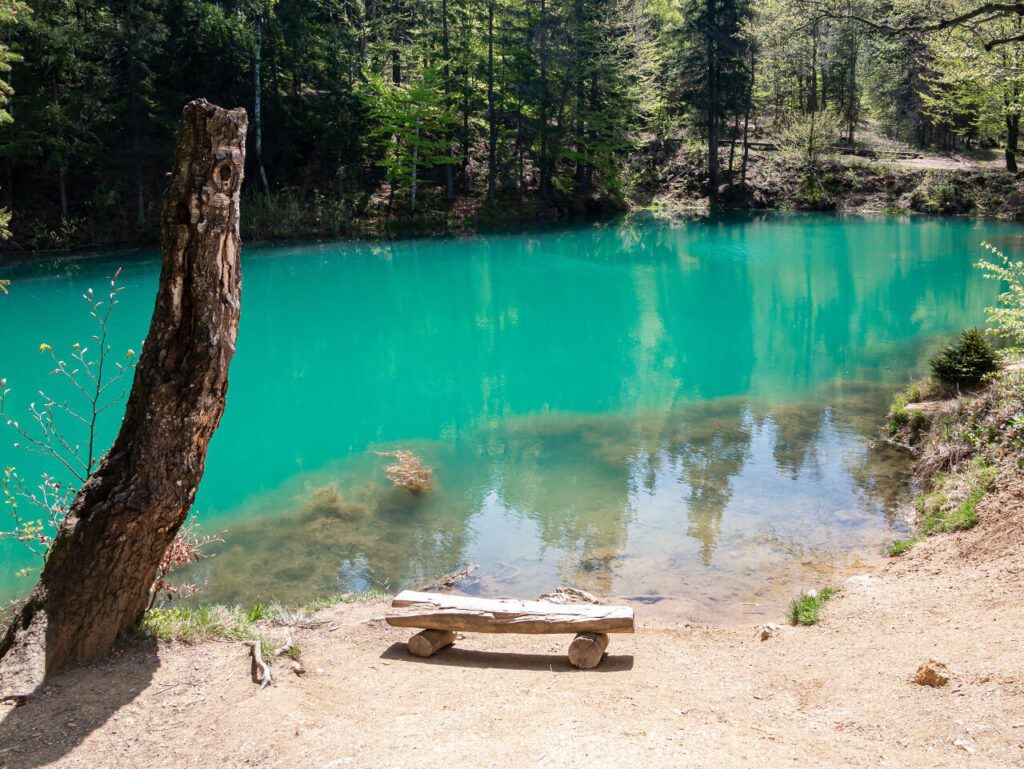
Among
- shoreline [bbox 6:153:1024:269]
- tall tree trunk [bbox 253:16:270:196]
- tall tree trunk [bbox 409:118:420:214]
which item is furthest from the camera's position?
tall tree trunk [bbox 409:118:420:214]

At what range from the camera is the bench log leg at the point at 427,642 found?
5.33 m

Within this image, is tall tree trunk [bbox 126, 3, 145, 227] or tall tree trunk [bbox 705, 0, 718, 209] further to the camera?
tall tree trunk [bbox 705, 0, 718, 209]

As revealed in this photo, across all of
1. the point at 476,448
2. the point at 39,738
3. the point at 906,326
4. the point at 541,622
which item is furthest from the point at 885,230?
the point at 39,738

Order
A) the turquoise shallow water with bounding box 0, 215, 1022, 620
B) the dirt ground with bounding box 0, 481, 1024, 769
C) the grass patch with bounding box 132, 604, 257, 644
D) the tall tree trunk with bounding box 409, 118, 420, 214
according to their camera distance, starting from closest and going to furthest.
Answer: the dirt ground with bounding box 0, 481, 1024, 769
the grass patch with bounding box 132, 604, 257, 644
the turquoise shallow water with bounding box 0, 215, 1022, 620
the tall tree trunk with bounding box 409, 118, 420, 214

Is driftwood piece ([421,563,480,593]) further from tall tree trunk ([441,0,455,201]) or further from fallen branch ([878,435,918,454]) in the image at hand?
tall tree trunk ([441,0,455,201])

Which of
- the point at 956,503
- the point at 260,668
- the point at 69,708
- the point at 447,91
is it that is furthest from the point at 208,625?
the point at 447,91

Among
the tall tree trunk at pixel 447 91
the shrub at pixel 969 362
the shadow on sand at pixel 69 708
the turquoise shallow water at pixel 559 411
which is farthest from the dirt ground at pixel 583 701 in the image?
the tall tree trunk at pixel 447 91

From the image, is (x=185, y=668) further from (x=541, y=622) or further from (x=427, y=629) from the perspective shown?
(x=541, y=622)

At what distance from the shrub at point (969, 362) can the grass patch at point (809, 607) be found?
4733 mm

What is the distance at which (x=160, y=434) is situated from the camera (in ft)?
14.3

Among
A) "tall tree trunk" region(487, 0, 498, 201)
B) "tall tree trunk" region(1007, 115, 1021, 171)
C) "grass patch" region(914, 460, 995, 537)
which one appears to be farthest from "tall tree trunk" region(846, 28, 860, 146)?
A: "grass patch" region(914, 460, 995, 537)

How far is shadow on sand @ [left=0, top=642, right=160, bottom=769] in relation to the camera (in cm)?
363

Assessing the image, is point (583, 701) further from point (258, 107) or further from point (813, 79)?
point (813, 79)

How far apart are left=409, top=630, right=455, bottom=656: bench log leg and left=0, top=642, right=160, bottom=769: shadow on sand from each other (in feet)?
5.27
